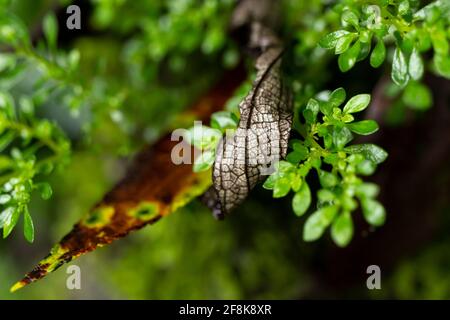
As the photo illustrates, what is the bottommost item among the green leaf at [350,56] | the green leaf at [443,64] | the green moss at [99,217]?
the green moss at [99,217]

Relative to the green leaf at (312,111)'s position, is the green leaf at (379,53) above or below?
above

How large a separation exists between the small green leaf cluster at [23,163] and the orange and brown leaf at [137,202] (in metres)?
0.05

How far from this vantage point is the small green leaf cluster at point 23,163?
2.20 ft

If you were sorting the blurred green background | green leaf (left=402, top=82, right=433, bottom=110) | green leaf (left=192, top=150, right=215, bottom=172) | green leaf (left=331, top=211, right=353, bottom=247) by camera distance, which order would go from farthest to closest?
the blurred green background < green leaf (left=402, top=82, right=433, bottom=110) < green leaf (left=192, top=150, right=215, bottom=172) < green leaf (left=331, top=211, right=353, bottom=247)

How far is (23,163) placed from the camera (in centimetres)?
78

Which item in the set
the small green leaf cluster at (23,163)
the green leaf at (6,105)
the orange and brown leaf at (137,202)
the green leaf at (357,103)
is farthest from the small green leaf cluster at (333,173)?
the green leaf at (6,105)

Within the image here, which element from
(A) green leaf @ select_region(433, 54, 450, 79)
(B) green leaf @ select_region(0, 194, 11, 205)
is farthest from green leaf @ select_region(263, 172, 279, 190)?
(B) green leaf @ select_region(0, 194, 11, 205)

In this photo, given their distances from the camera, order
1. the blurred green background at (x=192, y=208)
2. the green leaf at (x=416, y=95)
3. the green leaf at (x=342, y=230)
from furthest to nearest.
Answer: the blurred green background at (x=192, y=208) < the green leaf at (x=416, y=95) < the green leaf at (x=342, y=230)

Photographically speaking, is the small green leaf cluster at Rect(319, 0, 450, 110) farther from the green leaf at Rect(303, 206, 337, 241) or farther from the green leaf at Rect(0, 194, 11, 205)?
the green leaf at Rect(0, 194, 11, 205)

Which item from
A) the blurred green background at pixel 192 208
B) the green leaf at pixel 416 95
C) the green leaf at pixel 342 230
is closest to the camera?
the green leaf at pixel 342 230

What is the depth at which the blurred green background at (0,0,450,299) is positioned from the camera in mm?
1093

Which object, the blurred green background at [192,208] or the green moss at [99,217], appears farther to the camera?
the blurred green background at [192,208]

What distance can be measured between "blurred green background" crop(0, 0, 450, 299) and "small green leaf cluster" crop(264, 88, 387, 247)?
0.35 metres

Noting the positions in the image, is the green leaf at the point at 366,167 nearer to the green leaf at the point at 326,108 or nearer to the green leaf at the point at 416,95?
the green leaf at the point at 326,108
